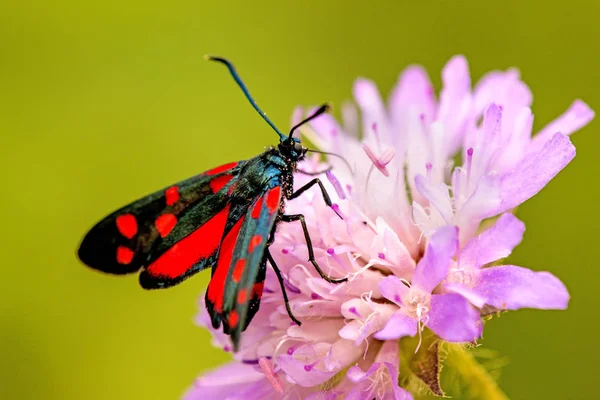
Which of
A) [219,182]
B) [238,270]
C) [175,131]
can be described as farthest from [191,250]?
[175,131]

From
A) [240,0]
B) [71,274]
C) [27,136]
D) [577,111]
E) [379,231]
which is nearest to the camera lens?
[379,231]

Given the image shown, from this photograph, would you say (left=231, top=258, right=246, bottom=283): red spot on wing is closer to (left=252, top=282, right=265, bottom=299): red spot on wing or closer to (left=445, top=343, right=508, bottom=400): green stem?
(left=252, top=282, right=265, bottom=299): red spot on wing

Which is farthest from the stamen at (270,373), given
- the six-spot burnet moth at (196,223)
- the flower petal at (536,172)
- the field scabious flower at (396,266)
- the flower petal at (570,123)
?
the flower petal at (570,123)

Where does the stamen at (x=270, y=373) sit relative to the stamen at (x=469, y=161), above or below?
below

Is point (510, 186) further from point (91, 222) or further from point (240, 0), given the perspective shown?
point (240, 0)

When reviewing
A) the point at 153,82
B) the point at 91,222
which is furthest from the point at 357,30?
the point at 91,222

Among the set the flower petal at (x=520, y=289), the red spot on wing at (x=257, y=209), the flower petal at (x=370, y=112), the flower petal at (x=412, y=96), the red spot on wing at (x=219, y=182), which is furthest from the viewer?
the flower petal at (x=412, y=96)

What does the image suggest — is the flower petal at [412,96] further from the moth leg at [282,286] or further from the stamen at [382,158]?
the moth leg at [282,286]
